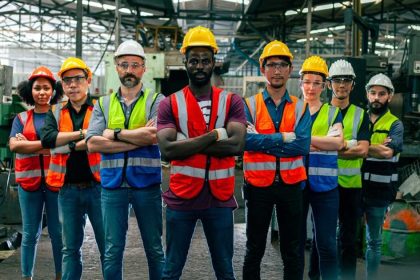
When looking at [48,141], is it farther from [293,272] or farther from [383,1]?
[383,1]

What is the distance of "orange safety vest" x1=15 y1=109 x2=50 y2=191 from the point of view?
5055mm

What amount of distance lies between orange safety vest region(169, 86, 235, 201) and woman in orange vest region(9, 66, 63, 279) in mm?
1705

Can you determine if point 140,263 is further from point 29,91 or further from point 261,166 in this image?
point 261,166

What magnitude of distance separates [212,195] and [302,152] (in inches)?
33.2

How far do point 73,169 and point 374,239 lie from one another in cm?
288

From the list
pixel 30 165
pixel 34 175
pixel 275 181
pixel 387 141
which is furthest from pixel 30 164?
pixel 387 141

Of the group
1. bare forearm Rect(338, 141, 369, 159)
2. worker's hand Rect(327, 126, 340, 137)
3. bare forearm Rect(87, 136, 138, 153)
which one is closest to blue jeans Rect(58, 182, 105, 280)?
bare forearm Rect(87, 136, 138, 153)

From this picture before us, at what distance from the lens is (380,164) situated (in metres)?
5.54

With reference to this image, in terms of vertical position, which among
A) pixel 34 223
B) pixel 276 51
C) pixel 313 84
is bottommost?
pixel 34 223

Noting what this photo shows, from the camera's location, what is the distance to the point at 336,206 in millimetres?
4691

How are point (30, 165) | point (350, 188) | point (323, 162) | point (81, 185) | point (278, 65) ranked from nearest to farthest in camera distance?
point (278, 65) → point (81, 185) → point (323, 162) → point (350, 188) → point (30, 165)

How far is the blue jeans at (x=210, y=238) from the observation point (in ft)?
12.5

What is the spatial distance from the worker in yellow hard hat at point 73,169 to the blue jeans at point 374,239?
2534 mm

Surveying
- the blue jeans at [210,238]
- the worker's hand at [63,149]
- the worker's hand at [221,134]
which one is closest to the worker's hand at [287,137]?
the worker's hand at [221,134]
